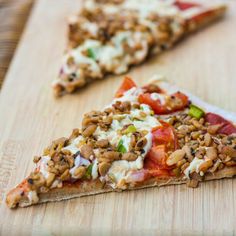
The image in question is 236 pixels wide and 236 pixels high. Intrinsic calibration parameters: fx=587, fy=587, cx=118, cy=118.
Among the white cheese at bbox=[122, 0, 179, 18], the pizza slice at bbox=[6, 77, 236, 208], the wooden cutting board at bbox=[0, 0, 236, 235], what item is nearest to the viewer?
the wooden cutting board at bbox=[0, 0, 236, 235]

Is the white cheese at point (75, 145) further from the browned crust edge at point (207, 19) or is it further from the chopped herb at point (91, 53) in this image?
the browned crust edge at point (207, 19)

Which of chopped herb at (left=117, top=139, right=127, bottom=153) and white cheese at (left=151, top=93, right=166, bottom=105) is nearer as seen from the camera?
chopped herb at (left=117, top=139, right=127, bottom=153)

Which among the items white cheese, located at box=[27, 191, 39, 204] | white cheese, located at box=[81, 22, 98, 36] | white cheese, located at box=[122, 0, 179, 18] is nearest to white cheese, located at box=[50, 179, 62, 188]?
white cheese, located at box=[27, 191, 39, 204]

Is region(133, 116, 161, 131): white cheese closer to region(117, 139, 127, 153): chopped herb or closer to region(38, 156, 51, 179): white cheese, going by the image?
region(117, 139, 127, 153): chopped herb

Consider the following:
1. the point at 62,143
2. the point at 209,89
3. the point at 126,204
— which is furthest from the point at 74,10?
the point at 126,204

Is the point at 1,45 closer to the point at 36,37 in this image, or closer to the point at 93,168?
the point at 36,37

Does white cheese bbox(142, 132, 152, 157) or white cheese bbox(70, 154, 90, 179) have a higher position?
white cheese bbox(70, 154, 90, 179)

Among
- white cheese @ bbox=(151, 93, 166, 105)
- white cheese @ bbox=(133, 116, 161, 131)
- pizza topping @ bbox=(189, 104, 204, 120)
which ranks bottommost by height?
pizza topping @ bbox=(189, 104, 204, 120)

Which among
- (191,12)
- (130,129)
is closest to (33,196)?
(130,129)
